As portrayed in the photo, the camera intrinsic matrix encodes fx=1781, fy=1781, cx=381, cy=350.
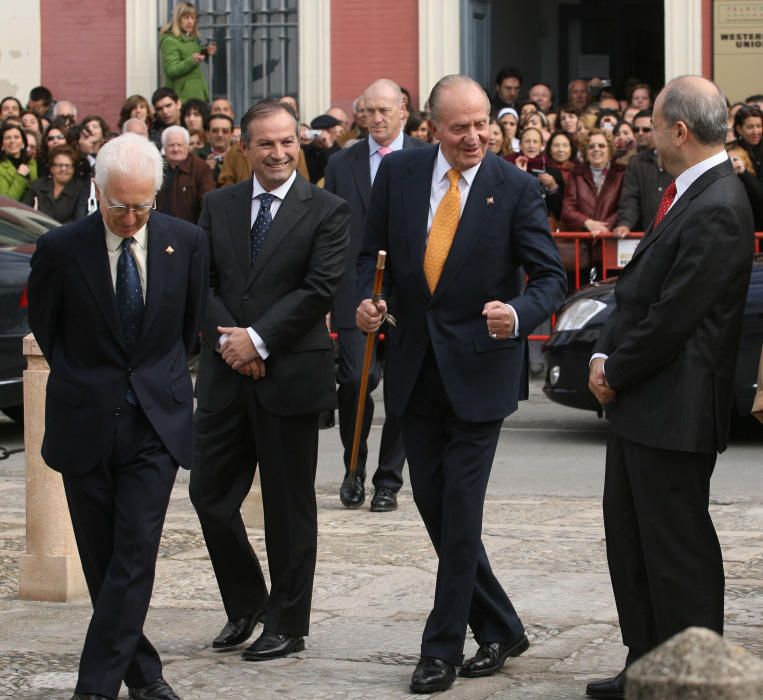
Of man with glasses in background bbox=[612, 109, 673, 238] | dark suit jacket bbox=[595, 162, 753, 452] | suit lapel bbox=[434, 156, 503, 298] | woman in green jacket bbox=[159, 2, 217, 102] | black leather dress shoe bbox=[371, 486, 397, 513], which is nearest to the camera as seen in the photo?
dark suit jacket bbox=[595, 162, 753, 452]

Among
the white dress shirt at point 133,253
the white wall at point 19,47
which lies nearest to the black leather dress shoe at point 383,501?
the white dress shirt at point 133,253

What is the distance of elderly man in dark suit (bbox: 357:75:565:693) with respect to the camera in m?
5.96

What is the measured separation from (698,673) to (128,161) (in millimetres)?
3188

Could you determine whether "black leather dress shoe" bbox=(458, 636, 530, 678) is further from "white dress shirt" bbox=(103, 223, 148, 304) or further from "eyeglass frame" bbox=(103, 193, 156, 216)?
"eyeglass frame" bbox=(103, 193, 156, 216)

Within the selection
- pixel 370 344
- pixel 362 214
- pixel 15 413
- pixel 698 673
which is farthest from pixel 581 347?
pixel 698 673

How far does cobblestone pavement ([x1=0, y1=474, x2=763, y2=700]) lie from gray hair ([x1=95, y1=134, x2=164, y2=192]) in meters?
1.68

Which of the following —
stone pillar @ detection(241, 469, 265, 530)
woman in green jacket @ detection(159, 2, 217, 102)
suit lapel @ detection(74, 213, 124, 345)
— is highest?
woman in green jacket @ detection(159, 2, 217, 102)

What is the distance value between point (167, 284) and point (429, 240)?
99cm

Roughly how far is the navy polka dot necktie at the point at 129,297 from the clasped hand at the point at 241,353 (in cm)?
73

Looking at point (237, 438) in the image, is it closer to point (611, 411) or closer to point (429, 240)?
point (429, 240)

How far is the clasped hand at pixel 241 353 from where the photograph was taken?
6.29 meters

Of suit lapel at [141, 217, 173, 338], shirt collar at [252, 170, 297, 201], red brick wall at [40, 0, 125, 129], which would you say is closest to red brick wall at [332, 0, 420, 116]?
red brick wall at [40, 0, 125, 129]

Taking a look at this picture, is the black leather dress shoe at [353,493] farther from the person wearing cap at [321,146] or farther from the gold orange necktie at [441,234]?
the person wearing cap at [321,146]

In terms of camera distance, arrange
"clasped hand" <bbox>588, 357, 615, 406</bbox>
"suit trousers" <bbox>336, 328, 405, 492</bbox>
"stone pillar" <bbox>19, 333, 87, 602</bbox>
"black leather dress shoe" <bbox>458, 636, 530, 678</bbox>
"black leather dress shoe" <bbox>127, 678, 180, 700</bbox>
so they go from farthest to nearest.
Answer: "suit trousers" <bbox>336, 328, 405, 492</bbox>, "stone pillar" <bbox>19, 333, 87, 602</bbox>, "black leather dress shoe" <bbox>458, 636, 530, 678</bbox>, "black leather dress shoe" <bbox>127, 678, 180, 700</bbox>, "clasped hand" <bbox>588, 357, 615, 406</bbox>
